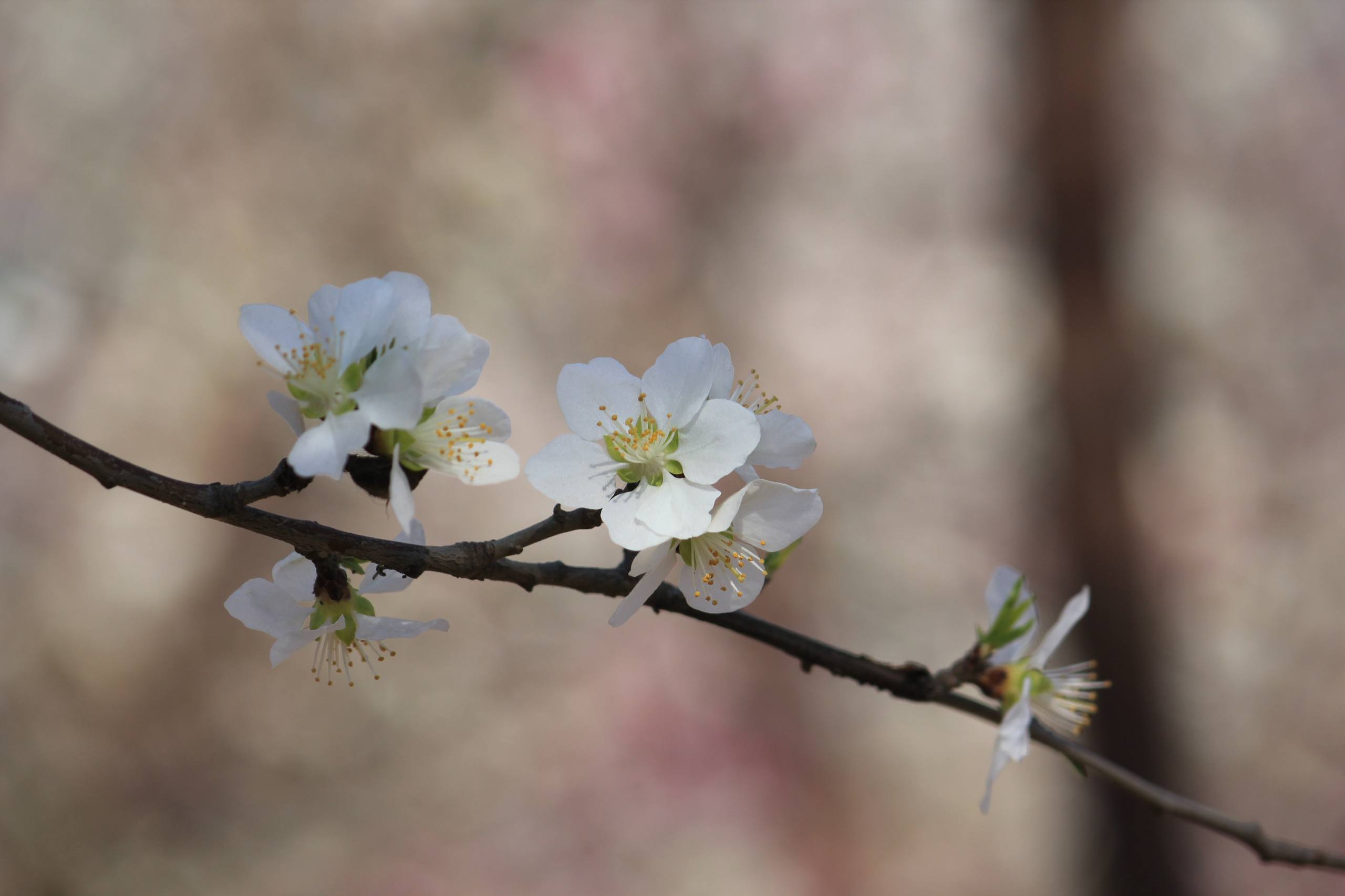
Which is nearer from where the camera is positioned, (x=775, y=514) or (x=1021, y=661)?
(x=775, y=514)

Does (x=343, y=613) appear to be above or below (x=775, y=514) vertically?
below

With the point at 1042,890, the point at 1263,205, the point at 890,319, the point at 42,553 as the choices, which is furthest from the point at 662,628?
the point at 1263,205

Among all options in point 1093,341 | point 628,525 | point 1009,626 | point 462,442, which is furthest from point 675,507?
point 1093,341

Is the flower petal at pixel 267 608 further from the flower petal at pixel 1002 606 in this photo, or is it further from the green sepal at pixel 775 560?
the flower petal at pixel 1002 606

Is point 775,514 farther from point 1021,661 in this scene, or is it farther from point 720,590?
point 1021,661

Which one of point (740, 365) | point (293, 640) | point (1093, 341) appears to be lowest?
point (293, 640)

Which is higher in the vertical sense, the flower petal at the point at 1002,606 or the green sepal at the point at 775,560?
the flower petal at the point at 1002,606

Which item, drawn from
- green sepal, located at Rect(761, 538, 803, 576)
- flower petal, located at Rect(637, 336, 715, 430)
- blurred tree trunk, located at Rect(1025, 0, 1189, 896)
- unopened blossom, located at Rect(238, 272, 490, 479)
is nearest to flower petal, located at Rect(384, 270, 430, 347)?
unopened blossom, located at Rect(238, 272, 490, 479)

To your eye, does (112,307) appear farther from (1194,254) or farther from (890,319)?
(1194,254)

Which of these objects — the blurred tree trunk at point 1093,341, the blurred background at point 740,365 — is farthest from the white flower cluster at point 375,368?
the blurred tree trunk at point 1093,341
